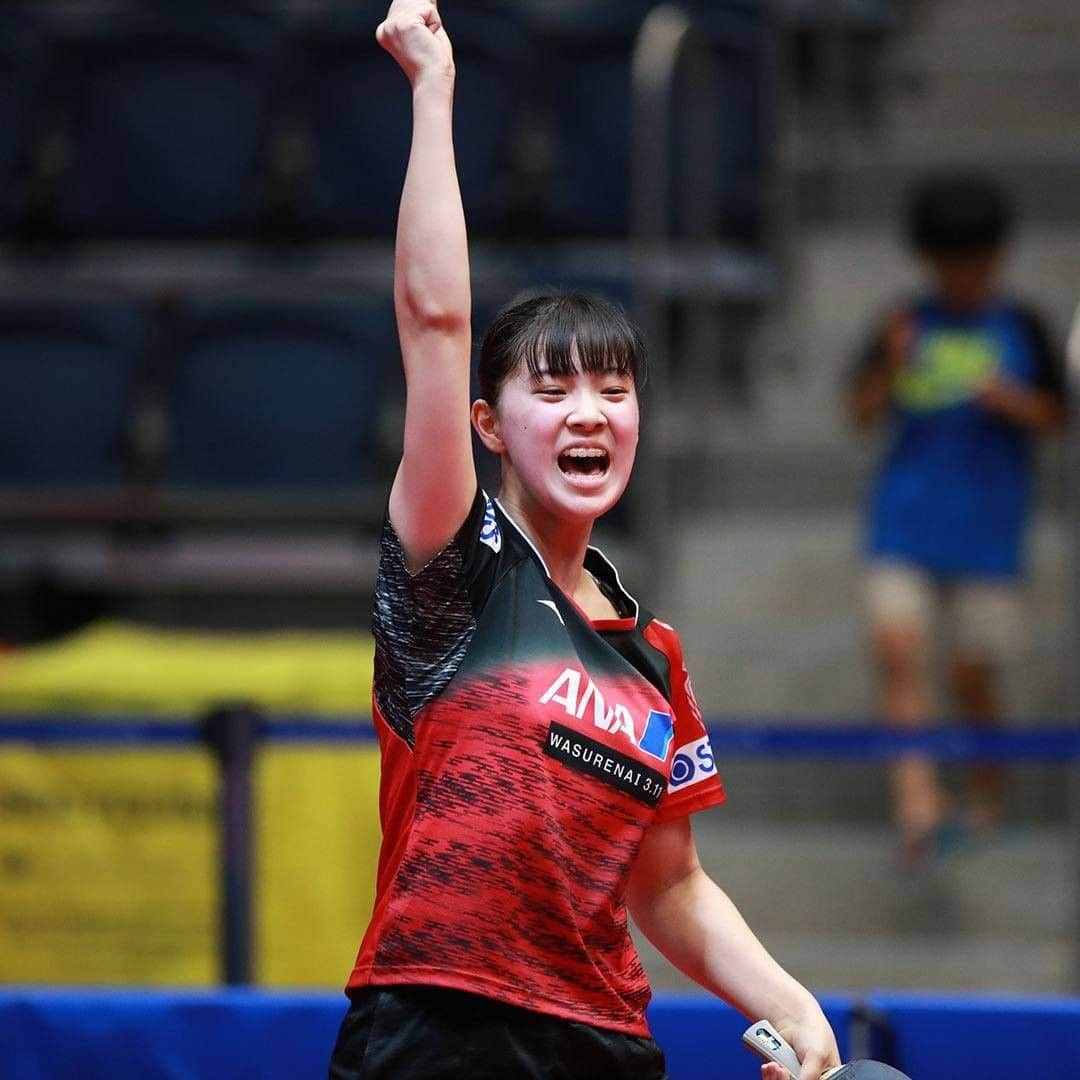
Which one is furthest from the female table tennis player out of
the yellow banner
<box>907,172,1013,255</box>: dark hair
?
<box>907,172,1013,255</box>: dark hair

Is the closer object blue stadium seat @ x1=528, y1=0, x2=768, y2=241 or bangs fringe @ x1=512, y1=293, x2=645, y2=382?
bangs fringe @ x1=512, y1=293, x2=645, y2=382

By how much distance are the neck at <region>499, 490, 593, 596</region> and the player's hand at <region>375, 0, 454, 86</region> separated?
1.41 ft

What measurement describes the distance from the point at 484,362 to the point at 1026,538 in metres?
3.55

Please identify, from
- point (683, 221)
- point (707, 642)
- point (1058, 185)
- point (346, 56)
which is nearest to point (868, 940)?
point (707, 642)

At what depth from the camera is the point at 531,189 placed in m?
6.44

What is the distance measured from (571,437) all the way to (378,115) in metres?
4.92

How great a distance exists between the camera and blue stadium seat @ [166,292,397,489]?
19.4 feet

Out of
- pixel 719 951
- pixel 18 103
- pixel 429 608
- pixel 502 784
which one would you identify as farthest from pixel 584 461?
pixel 18 103

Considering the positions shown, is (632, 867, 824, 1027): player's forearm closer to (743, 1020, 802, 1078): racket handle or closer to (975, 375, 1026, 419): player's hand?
(743, 1020, 802, 1078): racket handle

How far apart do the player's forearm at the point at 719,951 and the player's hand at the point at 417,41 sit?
2.85 feet

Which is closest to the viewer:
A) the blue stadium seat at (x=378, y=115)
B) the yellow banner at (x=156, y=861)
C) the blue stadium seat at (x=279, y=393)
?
the yellow banner at (x=156, y=861)

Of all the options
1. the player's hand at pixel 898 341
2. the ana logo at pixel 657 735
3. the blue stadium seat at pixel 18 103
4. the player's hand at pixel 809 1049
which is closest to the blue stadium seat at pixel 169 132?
the blue stadium seat at pixel 18 103

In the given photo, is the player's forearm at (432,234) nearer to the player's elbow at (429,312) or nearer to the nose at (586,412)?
the player's elbow at (429,312)

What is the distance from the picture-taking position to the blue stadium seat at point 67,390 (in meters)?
6.04
